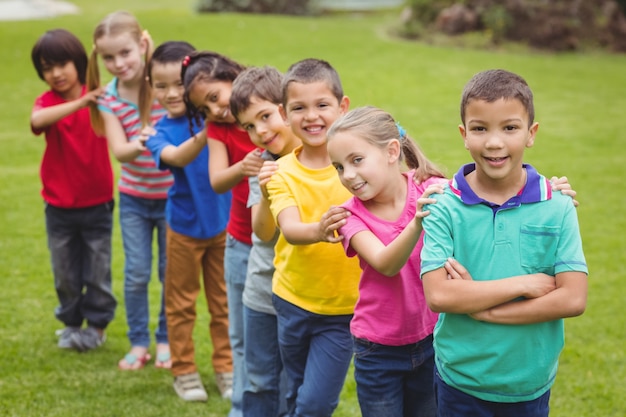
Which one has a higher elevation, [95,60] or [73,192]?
[95,60]

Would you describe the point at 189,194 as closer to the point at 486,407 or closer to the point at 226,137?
the point at 226,137

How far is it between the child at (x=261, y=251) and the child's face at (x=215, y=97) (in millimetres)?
286

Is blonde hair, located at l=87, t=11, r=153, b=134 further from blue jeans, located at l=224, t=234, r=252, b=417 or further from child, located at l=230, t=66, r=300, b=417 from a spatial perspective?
child, located at l=230, t=66, r=300, b=417

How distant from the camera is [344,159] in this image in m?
2.88

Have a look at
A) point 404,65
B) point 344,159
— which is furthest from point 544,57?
point 344,159

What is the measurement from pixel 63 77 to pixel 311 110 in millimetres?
2335

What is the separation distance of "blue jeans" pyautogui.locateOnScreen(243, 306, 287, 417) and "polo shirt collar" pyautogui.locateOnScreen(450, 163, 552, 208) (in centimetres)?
140

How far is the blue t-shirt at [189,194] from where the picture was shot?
14.3 ft

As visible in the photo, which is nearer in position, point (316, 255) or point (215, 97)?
point (316, 255)

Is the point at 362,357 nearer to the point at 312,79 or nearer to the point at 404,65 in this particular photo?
the point at 312,79

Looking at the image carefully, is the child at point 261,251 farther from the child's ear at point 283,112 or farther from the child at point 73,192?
the child at point 73,192

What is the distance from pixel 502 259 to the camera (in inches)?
99.3

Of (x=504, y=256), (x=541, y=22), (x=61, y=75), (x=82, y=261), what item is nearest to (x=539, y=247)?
(x=504, y=256)

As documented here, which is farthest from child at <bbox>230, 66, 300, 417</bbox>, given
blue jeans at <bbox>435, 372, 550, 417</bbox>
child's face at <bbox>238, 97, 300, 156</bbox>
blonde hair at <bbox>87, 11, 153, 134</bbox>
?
blonde hair at <bbox>87, 11, 153, 134</bbox>
